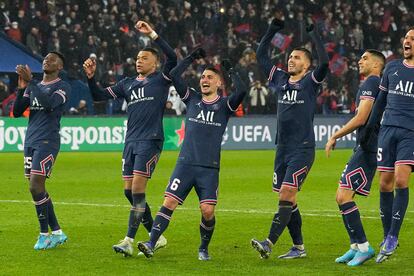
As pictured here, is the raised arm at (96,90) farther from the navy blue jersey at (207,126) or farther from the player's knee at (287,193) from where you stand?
the player's knee at (287,193)

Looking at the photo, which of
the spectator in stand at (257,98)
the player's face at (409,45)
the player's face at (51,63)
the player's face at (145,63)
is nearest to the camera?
the player's face at (409,45)

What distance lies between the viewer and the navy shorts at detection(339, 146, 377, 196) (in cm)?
1122

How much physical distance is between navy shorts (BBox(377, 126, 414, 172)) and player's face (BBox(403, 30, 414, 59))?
794mm

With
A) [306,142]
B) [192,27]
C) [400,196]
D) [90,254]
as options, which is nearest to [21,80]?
[90,254]

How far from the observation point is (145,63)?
1212cm

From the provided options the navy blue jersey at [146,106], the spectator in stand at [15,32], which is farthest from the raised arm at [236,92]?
the spectator in stand at [15,32]

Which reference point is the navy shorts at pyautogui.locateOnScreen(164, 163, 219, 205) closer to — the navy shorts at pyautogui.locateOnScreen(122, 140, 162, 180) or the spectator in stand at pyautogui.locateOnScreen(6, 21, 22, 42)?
the navy shorts at pyautogui.locateOnScreen(122, 140, 162, 180)

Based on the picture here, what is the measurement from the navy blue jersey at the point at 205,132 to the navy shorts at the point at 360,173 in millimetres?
1407

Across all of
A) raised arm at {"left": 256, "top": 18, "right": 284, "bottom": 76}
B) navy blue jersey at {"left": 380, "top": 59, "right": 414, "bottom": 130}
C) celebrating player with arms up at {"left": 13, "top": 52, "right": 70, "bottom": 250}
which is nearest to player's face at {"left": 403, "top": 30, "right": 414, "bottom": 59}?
navy blue jersey at {"left": 380, "top": 59, "right": 414, "bottom": 130}

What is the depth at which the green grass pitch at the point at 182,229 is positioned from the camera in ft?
35.0

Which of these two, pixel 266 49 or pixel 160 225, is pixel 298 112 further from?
pixel 160 225

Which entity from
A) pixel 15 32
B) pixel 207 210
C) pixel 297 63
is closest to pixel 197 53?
pixel 297 63

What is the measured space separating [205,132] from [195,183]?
570 mm

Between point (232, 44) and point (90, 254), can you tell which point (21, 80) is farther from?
point (232, 44)
